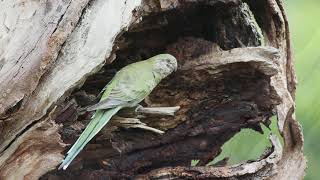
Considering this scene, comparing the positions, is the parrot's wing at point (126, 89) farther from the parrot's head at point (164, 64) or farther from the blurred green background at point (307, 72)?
the blurred green background at point (307, 72)

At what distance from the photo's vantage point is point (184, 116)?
84cm

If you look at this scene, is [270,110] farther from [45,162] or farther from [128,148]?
[45,162]

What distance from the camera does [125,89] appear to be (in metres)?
0.76

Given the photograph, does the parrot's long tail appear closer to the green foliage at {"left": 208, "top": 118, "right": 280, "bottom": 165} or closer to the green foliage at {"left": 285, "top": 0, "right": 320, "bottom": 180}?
the green foliage at {"left": 208, "top": 118, "right": 280, "bottom": 165}

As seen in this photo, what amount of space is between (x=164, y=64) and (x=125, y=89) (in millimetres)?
75

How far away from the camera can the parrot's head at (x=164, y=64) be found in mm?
791

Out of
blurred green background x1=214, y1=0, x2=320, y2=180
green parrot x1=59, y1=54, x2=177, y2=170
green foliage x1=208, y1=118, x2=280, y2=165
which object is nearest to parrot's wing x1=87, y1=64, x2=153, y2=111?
green parrot x1=59, y1=54, x2=177, y2=170

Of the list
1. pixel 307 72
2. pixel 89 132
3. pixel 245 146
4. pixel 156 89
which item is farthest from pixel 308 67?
pixel 89 132

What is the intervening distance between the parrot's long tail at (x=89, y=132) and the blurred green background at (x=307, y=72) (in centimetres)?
39

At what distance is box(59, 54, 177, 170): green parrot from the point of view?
2.35 ft

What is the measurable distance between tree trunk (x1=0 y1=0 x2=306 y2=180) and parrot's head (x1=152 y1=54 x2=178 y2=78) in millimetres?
40

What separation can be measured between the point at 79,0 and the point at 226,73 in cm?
25

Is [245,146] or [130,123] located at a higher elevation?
[130,123]

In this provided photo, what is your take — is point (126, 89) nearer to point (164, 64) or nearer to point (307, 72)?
point (164, 64)
